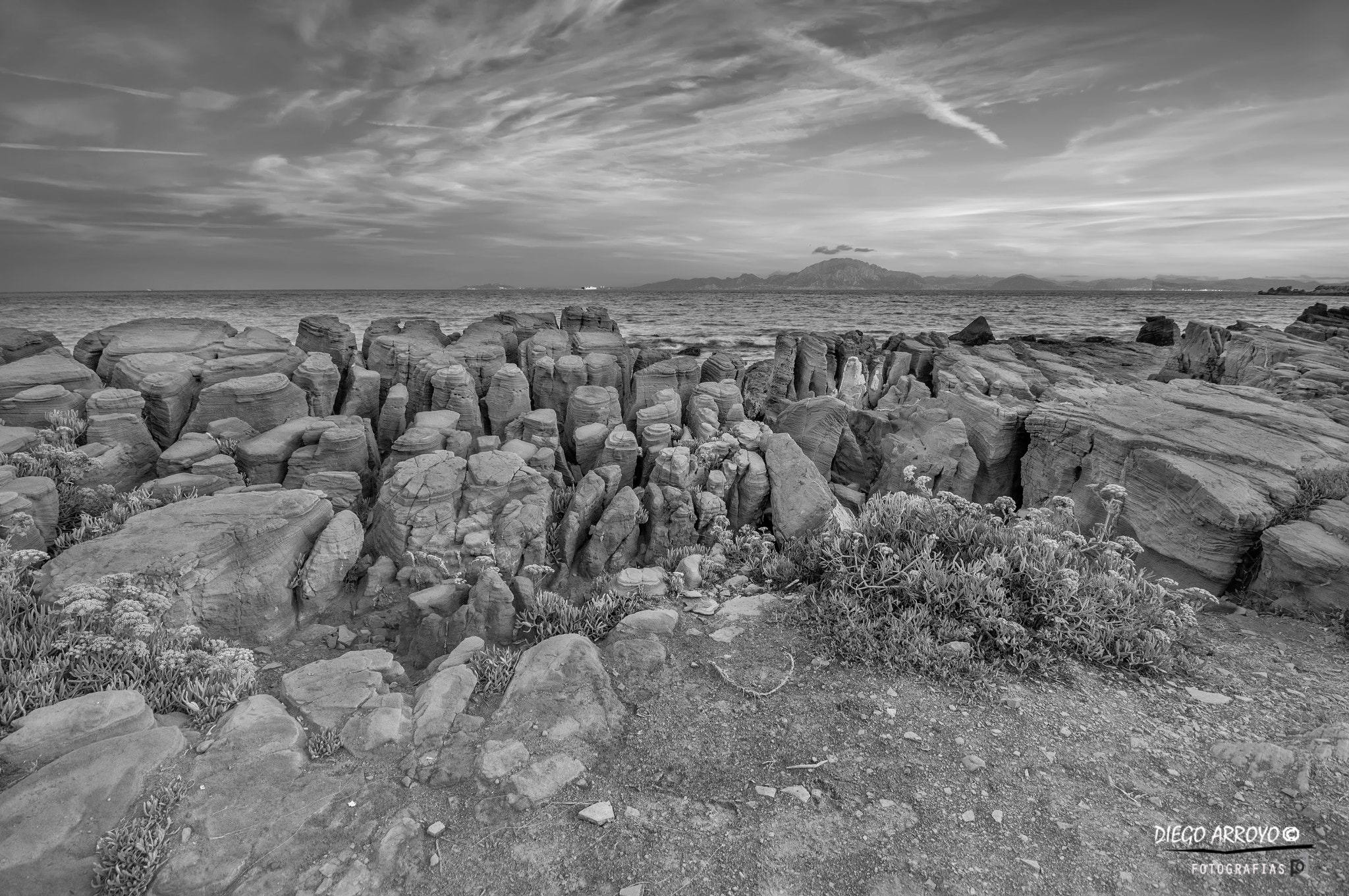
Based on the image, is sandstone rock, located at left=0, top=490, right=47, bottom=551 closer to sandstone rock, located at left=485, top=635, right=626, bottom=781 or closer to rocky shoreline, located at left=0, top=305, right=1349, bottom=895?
rocky shoreline, located at left=0, top=305, right=1349, bottom=895

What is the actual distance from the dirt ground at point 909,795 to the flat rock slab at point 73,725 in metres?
1.75

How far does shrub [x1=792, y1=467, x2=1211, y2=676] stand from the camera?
242 inches

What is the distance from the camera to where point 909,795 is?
4598 millimetres

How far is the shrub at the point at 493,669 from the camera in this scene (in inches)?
232

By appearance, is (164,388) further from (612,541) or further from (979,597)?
(979,597)

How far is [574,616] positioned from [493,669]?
57.6 inches

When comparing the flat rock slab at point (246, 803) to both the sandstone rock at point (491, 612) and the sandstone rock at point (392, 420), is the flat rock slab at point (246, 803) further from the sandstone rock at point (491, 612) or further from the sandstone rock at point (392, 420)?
the sandstone rock at point (392, 420)

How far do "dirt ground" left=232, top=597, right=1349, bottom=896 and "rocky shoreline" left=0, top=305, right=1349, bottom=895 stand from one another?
336 millimetres

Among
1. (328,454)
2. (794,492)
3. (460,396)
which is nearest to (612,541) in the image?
(794,492)

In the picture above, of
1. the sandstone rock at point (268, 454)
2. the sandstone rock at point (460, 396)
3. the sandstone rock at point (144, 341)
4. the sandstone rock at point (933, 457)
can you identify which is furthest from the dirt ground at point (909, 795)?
the sandstone rock at point (144, 341)

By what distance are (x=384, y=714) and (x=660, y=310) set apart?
7313cm

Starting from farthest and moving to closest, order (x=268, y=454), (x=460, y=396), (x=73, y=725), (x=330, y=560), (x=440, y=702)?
1. (x=460, y=396)
2. (x=268, y=454)
3. (x=330, y=560)
4. (x=440, y=702)
5. (x=73, y=725)

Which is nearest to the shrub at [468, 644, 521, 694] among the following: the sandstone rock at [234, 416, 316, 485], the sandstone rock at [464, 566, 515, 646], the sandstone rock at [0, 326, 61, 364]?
the sandstone rock at [464, 566, 515, 646]

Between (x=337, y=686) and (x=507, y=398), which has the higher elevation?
(x=507, y=398)
